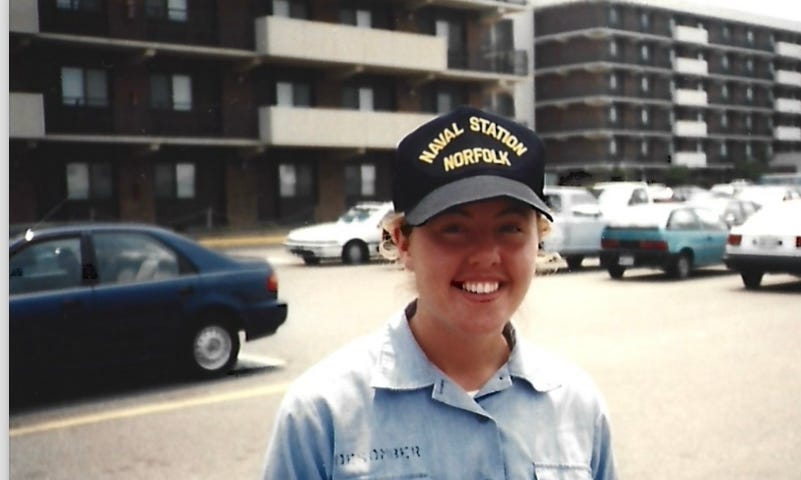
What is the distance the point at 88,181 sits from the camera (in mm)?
27875

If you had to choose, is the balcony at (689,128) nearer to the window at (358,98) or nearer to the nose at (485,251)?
the window at (358,98)

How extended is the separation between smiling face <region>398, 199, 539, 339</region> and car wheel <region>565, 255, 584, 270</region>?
673 inches

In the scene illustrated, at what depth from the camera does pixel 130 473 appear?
522 centimetres

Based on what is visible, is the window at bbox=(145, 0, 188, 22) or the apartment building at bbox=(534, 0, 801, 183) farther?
the apartment building at bbox=(534, 0, 801, 183)

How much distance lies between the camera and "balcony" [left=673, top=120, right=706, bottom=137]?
53.8m

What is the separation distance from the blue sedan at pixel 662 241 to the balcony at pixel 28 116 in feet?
48.0

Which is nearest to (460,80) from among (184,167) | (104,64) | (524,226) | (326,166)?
(326,166)

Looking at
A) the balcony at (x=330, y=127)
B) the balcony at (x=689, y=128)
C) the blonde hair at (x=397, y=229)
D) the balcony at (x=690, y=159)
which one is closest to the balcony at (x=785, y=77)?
the balcony at (x=330, y=127)

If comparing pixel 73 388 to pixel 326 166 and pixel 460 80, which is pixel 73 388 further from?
pixel 460 80

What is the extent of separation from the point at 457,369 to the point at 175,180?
2934 cm

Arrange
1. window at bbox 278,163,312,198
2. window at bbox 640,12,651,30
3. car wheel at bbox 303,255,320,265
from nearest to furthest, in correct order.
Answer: car wheel at bbox 303,255,320,265 < window at bbox 278,163,312,198 < window at bbox 640,12,651,30

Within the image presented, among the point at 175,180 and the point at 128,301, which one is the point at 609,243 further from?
the point at 175,180

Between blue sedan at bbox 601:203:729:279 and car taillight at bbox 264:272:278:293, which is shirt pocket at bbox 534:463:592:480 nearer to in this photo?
car taillight at bbox 264:272:278:293

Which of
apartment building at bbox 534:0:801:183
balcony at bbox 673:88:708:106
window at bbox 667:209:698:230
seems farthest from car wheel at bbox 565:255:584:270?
balcony at bbox 673:88:708:106
